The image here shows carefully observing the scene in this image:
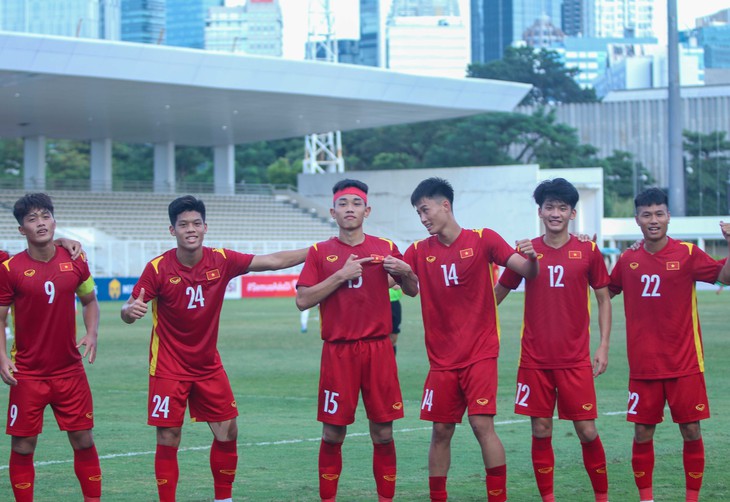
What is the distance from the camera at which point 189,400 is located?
8.09 metres

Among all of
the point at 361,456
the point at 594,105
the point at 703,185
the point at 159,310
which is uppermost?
the point at 594,105

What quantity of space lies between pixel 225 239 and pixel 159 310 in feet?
141

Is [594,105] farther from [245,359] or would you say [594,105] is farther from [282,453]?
[282,453]

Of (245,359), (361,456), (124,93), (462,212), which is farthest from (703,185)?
(361,456)

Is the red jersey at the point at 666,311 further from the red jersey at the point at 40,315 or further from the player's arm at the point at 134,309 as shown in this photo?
the red jersey at the point at 40,315

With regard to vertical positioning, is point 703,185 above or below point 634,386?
above

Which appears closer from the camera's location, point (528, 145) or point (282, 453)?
point (282, 453)

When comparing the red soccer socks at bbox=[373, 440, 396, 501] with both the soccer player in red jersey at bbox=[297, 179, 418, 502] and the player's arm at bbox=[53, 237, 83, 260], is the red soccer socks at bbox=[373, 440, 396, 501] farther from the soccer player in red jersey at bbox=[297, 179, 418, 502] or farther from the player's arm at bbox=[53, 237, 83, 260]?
the player's arm at bbox=[53, 237, 83, 260]

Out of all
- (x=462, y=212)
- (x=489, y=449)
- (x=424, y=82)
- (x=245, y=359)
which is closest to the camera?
(x=489, y=449)

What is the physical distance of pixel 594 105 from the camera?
8812cm

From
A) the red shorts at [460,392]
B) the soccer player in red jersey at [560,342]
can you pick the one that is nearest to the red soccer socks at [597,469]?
the soccer player in red jersey at [560,342]

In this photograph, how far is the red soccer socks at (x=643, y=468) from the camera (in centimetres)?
784

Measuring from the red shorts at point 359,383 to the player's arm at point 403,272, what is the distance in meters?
0.43

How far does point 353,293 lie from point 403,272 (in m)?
0.41
